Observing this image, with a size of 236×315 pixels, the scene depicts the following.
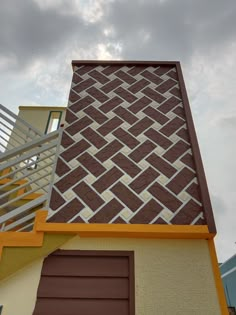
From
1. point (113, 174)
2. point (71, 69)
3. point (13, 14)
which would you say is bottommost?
point (113, 174)

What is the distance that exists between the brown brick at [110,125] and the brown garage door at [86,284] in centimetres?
113

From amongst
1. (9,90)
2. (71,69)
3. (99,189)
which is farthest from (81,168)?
(9,90)

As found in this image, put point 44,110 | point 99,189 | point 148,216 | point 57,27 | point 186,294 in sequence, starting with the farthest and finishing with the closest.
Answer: point 44,110 → point 57,27 → point 99,189 → point 148,216 → point 186,294

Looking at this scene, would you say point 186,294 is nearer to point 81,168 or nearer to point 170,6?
point 81,168

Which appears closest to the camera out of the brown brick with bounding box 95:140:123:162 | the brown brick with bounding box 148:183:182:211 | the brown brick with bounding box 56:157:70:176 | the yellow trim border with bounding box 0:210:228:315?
the yellow trim border with bounding box 0:210:228:315

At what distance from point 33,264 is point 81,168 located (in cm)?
79

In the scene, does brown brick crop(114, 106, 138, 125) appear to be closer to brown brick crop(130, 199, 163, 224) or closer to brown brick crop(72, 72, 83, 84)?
brown brick crop(72, 72, 83, 84)

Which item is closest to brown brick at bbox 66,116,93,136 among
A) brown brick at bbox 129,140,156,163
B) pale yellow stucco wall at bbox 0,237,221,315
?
brown brick at bbox 129,140,156,163

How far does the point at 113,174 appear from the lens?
1820mm

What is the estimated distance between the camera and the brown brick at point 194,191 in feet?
5.50

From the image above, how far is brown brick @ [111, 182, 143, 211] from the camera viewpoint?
163 centimetres

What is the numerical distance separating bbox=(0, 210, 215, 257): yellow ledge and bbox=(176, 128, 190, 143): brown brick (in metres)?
0.87

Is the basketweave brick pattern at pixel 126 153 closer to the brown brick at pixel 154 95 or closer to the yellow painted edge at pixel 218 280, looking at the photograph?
the brown brick at pixel 154 95

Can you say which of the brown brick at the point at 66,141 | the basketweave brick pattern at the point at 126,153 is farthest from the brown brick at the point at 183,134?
the brown brick at the point at 66,141
